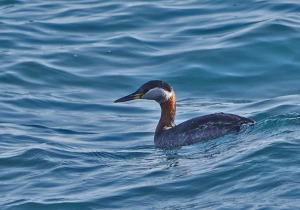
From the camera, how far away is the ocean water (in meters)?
11.8

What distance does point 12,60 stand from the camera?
20234 mm

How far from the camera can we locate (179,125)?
15055 millimetres

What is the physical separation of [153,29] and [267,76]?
413cm

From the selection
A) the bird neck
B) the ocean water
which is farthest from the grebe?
the ocean water

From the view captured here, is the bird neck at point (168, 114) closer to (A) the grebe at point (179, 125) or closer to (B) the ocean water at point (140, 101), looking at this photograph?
(A) the grebe at point (179, 125)

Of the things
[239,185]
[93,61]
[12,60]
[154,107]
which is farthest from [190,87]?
[239,185]

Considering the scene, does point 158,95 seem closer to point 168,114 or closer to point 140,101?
point 168,114

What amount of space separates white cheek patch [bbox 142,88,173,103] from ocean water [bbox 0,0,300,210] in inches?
26.7

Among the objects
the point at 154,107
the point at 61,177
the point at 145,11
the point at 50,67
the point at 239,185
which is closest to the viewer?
the point at 239,185

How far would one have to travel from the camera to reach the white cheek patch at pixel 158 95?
50.3ft

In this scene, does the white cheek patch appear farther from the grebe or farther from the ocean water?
the ocean water

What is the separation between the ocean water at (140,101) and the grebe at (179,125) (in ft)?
0.57

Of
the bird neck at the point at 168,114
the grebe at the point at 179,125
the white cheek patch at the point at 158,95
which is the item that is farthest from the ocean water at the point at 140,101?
the white cheek patch at the point at 158,95

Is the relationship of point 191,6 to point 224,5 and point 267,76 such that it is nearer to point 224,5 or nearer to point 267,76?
point 224,5
